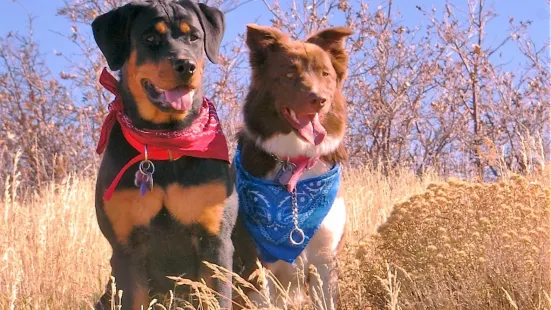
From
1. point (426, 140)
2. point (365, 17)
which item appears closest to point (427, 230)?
point (365, 17)

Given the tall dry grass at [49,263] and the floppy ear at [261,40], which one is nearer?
the floppy ear at [261,40]

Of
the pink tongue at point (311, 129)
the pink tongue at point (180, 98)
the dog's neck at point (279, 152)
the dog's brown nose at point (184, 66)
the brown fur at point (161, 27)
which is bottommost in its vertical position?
the dog's neck at point (279, 152)

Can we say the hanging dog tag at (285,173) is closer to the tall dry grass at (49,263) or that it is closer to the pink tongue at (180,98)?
the pink tongue at (180,98)

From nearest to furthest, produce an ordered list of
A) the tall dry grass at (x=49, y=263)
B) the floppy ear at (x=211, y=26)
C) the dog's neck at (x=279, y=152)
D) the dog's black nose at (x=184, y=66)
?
the dog's black nose at (x=184, y=66) < the floppy ear at (x=211, y=26) < the dog's neck at (x=279, y=152) < the tall dry grass at (x=49, y=263)

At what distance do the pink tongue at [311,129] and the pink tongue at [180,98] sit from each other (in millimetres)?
775

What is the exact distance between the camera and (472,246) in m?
3.50

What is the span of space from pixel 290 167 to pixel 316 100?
1.67ft

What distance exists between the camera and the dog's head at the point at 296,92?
12.6ft

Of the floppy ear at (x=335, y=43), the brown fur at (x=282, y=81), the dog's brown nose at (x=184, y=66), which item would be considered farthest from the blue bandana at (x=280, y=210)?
the dog's brown nose at (x=184, y=66)

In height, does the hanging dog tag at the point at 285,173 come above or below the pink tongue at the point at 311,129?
below

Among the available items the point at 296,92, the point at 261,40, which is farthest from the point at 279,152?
the point at 261,40

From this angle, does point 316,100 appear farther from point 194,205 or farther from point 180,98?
point 194,205

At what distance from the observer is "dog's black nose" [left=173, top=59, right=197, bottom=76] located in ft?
10.6

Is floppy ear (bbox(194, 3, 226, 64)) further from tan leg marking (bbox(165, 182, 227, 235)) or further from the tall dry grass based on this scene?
the tall dry grass
